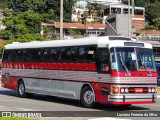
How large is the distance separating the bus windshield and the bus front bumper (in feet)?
3.22

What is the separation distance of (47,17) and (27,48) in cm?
7125

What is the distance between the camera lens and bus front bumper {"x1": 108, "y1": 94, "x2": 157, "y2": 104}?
17047mm

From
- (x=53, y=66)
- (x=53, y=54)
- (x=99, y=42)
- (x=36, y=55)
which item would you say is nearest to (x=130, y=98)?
(x=99, y=42)

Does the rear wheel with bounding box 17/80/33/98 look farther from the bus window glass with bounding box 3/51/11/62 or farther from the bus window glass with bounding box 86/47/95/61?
the bus window glass with bounding box 86/47/95/61

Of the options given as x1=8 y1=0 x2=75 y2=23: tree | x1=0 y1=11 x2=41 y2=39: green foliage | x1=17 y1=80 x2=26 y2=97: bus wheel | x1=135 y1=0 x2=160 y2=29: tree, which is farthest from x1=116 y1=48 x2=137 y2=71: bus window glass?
x1=135 y1=0 x2=160 y2=29: tree

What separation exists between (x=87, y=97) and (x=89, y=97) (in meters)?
0.15

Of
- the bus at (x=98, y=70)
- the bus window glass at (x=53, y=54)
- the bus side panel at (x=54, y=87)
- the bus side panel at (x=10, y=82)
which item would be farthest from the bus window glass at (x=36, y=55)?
the bus side panel at (x=10, y=82)

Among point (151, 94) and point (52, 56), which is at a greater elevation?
point (52, 56)

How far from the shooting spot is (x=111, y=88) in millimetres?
17203

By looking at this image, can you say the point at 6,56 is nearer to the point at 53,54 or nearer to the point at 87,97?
the point at 53,54

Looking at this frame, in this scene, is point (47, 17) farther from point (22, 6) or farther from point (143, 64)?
point (143, 64)

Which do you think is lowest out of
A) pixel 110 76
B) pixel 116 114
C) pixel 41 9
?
pixel 116 114

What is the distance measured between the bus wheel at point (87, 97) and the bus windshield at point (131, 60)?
1.78 metres

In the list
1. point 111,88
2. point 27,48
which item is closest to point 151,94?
point 111,88
